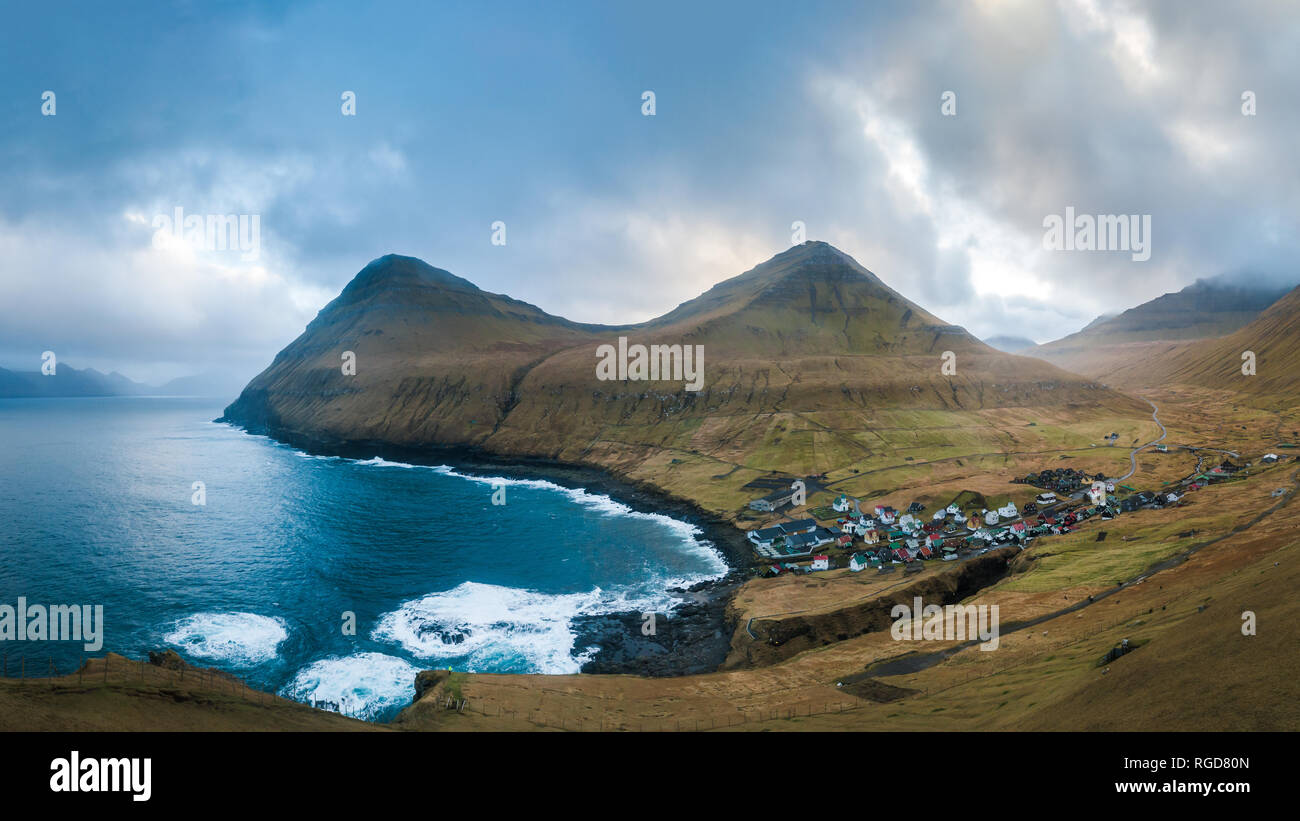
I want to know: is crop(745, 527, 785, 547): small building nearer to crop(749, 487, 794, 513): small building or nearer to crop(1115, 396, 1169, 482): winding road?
crop(749, 487, 794, 513): small building

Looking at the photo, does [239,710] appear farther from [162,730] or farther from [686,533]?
[686,533]

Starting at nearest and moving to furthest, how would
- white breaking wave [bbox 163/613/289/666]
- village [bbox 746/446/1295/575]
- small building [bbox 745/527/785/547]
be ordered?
white breaking wave [bbox 163/613/289/666] → village [bbox 746/446/1295/575] → small building [bbox 745/527/785/547]

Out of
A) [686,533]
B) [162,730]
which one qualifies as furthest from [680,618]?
Result: [162,730]

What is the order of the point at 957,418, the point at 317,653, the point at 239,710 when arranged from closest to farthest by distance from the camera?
the point at 239,710
the point at 317,653
the point at 957,418

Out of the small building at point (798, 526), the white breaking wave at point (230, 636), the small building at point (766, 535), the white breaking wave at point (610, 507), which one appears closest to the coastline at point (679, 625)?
the white breaking wave at point (610, 507)

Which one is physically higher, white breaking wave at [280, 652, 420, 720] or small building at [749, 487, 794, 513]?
small building at [749, 487, 794, 513]

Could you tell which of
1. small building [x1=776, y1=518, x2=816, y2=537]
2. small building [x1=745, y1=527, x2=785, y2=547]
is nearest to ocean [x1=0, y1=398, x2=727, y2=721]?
small building [x1=745, y1=527, x2=785, y2=547]
